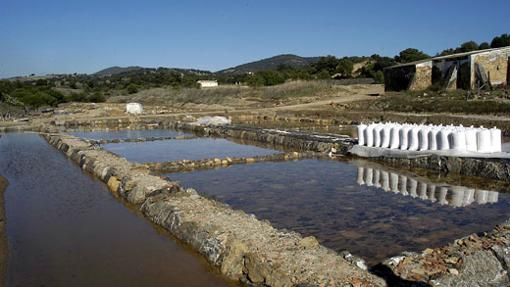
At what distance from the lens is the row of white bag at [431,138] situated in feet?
26.6

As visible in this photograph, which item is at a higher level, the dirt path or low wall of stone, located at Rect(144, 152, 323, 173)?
the dirt path

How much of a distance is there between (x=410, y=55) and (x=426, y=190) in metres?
39.9

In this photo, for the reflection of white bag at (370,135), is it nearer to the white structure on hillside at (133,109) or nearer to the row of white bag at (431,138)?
the row of white bag at (431,138)

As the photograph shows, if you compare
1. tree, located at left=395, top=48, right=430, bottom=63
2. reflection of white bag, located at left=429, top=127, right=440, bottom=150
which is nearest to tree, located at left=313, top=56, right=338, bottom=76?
tree, located at left=395, top=48, right=430, bottom=63

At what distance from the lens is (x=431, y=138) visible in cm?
880

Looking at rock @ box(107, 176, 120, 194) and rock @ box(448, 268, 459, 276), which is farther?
rock @ box(107, 176, 120, 194)

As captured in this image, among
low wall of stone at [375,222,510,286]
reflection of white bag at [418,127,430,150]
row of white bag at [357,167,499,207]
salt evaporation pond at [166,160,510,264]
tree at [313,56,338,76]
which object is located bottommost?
row of white bag at [357,167,499,207]

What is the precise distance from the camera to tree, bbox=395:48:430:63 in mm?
42822

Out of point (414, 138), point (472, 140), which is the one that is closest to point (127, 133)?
point (414, 138)

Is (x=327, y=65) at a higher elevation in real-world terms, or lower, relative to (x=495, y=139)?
higher

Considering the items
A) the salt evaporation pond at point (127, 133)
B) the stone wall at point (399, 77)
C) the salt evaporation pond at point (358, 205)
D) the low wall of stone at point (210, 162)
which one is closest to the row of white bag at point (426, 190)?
the salt evaporation pond at point (358, 205)

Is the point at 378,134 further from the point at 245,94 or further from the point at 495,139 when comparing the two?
the point at 245,94

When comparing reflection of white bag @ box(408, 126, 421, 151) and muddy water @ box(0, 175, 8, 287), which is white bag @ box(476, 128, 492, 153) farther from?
muddy water @ box(0, 175, 8, 287)

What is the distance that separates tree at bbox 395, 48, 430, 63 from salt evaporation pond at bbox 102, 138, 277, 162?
1281 inches
